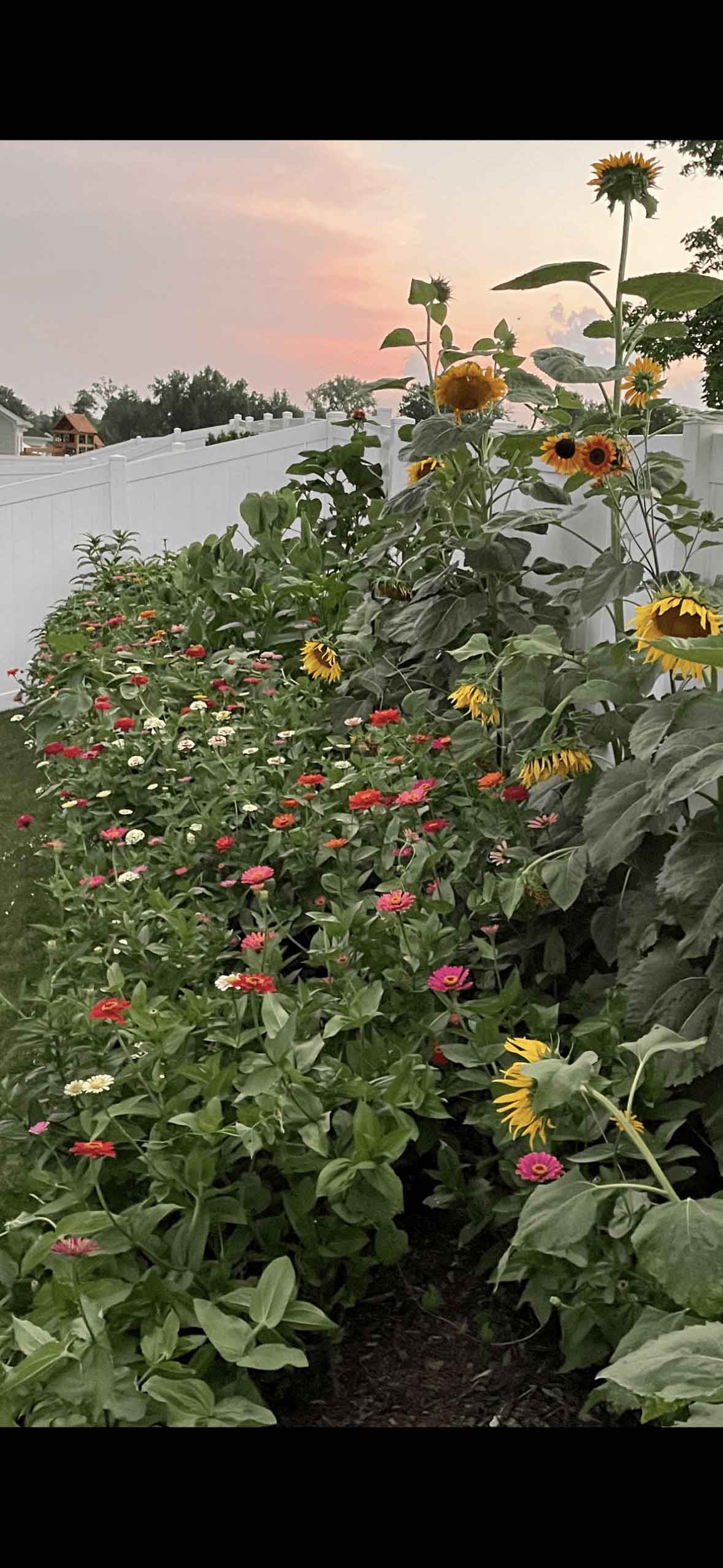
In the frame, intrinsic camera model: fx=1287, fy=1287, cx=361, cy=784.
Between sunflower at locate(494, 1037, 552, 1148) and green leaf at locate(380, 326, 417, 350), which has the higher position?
green leaf at locate(380, 326, 417, 350)

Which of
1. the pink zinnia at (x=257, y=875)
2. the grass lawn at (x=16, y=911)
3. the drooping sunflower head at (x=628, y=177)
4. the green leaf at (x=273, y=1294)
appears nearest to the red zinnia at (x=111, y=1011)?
the grass lawn at (x=16, y=911)

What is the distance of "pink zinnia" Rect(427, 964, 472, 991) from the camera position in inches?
79.0

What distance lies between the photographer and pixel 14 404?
172 ft

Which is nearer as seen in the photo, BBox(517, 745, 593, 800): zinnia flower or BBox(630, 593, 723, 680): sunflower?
BBox(630, 593, 723, 680): sunflower

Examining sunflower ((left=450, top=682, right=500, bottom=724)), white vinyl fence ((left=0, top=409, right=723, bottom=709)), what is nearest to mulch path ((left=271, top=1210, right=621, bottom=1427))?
sunflower ((left=450, top=682, right=500, bottom=724))

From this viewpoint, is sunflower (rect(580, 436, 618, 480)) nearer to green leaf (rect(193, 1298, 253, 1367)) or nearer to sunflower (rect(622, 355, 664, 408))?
sunflower (rect(622, 355, 664, 408))

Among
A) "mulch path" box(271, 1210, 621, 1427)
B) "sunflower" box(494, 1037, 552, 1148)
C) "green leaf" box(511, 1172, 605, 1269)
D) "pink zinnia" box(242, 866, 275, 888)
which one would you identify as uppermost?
"pink zinnia" box(242, 866, 275, 888)

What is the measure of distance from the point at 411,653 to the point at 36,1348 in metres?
2.39

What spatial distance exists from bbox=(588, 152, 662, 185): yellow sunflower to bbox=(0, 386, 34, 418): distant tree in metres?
47.8

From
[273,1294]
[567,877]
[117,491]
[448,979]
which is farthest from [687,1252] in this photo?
[117,491]

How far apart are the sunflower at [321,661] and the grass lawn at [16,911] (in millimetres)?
1118

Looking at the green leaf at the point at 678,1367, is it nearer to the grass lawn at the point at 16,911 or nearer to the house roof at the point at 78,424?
the grass lawn at the point at 16,911

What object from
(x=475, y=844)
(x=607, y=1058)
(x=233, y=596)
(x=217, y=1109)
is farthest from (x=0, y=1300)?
(x=233, y=596)

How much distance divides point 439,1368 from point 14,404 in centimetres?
5515
